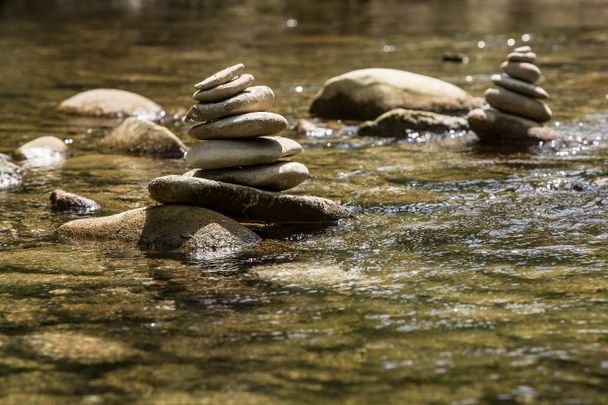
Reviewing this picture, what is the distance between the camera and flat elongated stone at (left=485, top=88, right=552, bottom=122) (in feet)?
42.5

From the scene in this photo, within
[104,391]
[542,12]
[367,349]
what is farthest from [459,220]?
[542,12]

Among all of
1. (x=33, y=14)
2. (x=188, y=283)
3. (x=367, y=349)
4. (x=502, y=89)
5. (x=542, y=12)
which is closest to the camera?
(x=367, y=349)

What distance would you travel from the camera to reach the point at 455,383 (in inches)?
204

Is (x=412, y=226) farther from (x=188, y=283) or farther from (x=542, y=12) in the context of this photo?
(x=542, y=12)

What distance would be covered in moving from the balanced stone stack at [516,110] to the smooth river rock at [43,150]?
507 centimetres

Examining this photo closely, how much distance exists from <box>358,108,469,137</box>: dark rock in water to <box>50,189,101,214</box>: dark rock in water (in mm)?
4918

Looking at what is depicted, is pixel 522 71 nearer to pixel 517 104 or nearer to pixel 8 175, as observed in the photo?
pixel 517 104

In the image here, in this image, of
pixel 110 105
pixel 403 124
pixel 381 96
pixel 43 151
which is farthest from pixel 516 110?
pixel 110 105

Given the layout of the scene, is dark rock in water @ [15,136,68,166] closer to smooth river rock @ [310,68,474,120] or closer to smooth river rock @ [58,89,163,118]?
smooth river rock @ [58,89,163,118]

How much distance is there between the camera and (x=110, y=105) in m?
16.2

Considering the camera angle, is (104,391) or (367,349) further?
(367,349)

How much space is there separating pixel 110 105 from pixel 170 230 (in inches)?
328

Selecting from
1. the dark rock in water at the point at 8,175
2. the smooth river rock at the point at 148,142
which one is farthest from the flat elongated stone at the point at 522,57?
the dark rock in water at the point at 8,175

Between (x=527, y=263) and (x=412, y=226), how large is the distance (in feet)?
4.82
